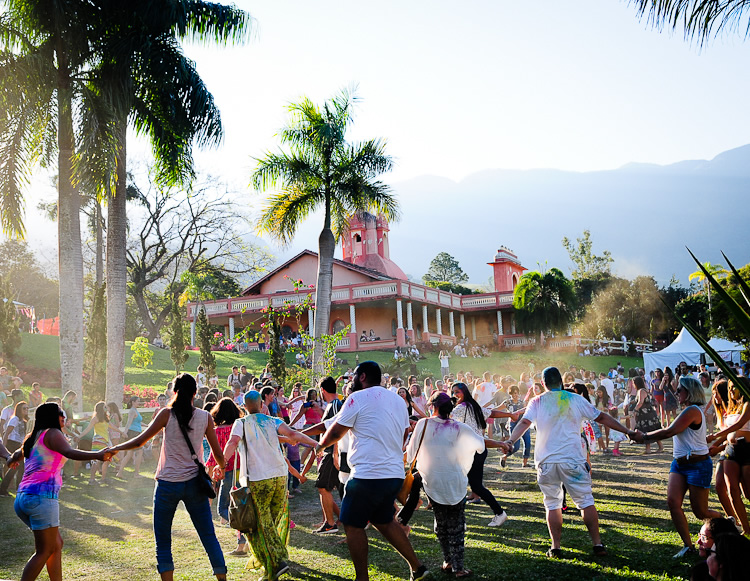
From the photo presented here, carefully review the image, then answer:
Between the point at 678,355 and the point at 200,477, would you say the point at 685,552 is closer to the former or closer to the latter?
the point at 200,477

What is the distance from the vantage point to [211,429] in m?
5.89

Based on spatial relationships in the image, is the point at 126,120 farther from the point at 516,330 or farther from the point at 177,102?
the point at 516,330

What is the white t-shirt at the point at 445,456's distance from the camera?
245 inches

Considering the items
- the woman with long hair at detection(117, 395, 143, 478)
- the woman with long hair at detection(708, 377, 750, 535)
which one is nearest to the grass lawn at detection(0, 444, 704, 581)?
the woman with long hair at detection(708, 377, 750, 535)

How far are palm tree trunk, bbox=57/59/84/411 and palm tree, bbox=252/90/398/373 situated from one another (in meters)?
6.60

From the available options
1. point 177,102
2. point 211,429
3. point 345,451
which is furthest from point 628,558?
point 177,102

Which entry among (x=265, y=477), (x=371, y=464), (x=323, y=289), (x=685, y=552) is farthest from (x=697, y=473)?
(x=323, y=289)

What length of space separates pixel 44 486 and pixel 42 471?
0.40 feet

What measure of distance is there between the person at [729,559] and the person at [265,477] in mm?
3803

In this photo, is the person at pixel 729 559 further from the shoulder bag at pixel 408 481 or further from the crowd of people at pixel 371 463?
the shoulder bag at pixel 408 481

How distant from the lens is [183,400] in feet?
18.9

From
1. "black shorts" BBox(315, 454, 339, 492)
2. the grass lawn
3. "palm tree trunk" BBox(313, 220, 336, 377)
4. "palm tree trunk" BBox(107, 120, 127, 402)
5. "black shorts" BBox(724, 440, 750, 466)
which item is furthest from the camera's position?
"palm tree trunk" BBox(313, 220, 336, 377)

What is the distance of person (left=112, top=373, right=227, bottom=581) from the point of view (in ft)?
18.4

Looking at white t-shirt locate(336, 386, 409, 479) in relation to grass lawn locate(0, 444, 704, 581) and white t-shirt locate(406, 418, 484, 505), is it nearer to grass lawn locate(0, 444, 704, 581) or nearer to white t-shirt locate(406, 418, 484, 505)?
white t-shirt locate(406, 418, 484, 505)
